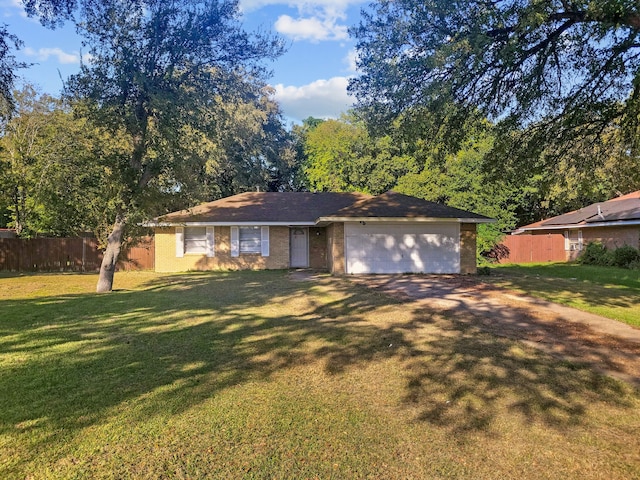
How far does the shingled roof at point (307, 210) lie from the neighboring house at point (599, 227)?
1109 cm

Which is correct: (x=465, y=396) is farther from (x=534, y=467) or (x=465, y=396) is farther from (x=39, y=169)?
(x=39, y=169)

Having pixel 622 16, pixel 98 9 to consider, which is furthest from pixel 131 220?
pixel 622 16

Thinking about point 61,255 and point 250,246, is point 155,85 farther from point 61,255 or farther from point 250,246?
point 61,255

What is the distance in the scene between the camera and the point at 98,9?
11469 millimetres

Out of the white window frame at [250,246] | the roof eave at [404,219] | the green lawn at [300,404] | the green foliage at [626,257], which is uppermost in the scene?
the roof eave at [404,219]

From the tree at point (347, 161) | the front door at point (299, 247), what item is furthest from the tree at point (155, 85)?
the tree at point (347, 161)

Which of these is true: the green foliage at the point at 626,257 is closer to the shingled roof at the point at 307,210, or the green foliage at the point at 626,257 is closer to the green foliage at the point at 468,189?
the green foliage at the point at 468,189

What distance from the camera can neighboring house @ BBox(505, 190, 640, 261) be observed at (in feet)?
77.1

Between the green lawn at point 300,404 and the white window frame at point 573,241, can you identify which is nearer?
the green lawn at point 300,404

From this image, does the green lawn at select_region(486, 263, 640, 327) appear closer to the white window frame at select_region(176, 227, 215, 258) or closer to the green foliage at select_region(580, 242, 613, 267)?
the green foliage at select_region(580, 242, 613, 267)

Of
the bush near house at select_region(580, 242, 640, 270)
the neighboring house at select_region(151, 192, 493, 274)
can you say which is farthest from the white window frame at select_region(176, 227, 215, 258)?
the bush near house at select_region(580, 242, 640, 270)

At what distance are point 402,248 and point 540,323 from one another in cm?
999

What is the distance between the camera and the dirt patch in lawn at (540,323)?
19.3ft

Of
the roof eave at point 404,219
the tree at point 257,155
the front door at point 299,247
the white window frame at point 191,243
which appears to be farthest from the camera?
the tree at point 257,155
